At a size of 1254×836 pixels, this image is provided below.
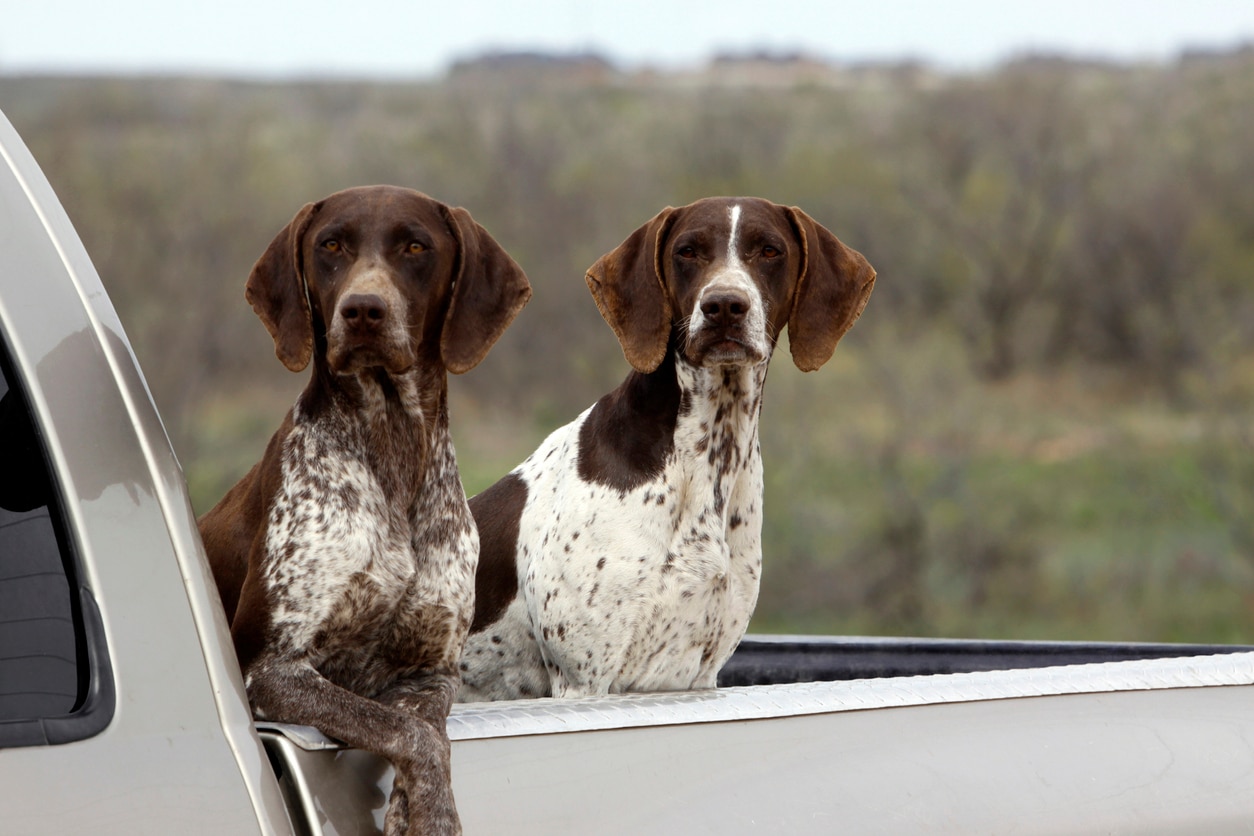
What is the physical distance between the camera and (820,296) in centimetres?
375

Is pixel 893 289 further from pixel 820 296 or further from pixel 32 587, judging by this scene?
pixel 32 587

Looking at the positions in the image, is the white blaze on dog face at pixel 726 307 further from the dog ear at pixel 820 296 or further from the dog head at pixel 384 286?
the dog head at pixel 384 286

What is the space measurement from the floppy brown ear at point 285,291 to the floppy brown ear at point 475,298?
275 millimetres

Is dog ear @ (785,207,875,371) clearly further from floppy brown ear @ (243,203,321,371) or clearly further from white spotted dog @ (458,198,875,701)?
floppy brown ear @ (243,203,321,371)

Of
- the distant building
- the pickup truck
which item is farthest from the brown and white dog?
the distant building

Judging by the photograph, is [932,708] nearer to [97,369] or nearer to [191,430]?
[97,369]

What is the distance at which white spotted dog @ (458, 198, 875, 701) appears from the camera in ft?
11.4

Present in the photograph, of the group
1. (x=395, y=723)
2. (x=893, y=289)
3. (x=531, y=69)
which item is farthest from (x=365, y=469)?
(x=531, y=69)

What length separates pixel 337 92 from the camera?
42719mm

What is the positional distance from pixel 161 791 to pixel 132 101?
28598mm

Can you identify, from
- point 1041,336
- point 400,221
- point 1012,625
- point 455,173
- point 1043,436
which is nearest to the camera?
point 400,221

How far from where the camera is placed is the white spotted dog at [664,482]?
3.47 m

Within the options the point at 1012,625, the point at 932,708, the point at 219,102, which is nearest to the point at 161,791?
the point at 932,708

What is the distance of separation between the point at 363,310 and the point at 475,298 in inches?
12.8
